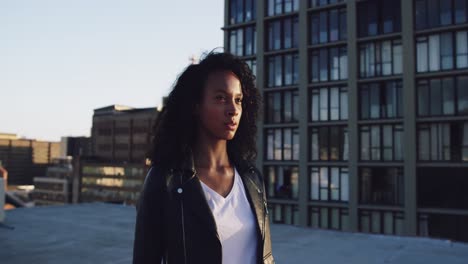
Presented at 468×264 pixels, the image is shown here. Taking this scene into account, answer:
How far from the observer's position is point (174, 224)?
224 centimetres

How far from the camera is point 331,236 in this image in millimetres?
11172

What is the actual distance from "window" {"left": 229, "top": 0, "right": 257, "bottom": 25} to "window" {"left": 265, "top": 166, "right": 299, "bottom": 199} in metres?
12.6

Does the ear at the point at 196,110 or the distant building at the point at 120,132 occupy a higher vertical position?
the distant building at the point at 120,132

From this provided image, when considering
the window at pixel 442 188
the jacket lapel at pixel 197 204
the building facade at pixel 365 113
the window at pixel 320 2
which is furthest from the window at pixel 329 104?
the jacket lapel at pixel 197 204

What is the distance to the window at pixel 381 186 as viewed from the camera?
27188 mm

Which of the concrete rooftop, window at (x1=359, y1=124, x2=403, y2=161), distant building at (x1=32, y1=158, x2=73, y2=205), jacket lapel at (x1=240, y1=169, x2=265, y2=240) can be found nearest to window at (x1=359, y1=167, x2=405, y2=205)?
window at (x1=359, y1=124, x2=403, y2=161)

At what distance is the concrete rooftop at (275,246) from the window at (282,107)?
19.3 meters

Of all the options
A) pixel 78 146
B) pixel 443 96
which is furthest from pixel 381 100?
pixel 78 146

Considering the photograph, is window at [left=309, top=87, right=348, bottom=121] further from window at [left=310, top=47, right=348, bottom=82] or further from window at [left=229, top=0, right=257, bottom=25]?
window at [left=229, top=0, right=257, bottom=25]

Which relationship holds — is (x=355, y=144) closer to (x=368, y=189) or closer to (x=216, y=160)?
(x=368, y=189)

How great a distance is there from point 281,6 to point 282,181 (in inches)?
541

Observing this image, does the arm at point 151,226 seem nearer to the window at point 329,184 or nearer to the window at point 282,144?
the window at point 329,184

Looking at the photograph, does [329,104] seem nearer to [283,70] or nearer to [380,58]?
[380,58]

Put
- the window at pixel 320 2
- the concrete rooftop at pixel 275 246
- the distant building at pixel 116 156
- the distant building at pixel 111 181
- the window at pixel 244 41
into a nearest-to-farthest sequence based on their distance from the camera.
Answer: the concrete rooftop at pixel 275 246
the window at pixel 320 2
the window at pixel 244 41
the distant building at pixel 111 181
the distant building at pixel 116 156
